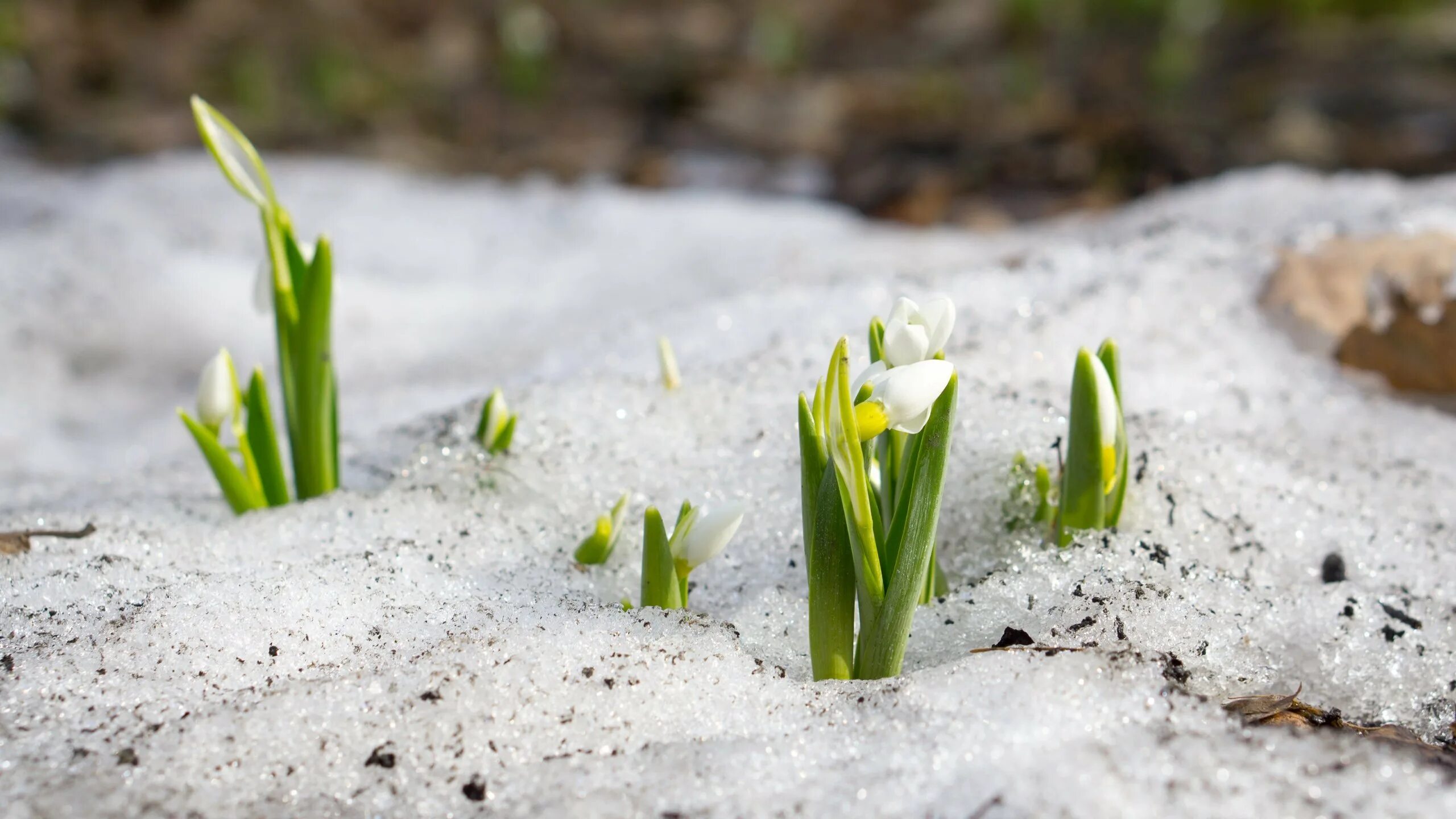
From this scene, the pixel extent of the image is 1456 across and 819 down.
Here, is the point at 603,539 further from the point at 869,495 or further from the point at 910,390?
the point at 910,390

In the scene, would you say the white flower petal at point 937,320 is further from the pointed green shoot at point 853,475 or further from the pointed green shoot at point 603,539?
the pointed green shoot at point 603,539

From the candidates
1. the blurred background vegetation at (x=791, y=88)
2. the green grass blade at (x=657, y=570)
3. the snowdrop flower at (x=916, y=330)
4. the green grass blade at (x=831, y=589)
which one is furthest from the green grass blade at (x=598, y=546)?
the blurred background vegetation at (x=791, y=88)

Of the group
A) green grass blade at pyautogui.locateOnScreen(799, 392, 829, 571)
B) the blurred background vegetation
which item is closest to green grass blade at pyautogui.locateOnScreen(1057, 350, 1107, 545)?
green grass blade at pyautogui.locateOnScreen(799, 392, 829, 571)

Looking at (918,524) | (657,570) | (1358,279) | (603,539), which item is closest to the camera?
(918,524)

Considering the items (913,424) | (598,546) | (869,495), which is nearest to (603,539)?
(598,546)

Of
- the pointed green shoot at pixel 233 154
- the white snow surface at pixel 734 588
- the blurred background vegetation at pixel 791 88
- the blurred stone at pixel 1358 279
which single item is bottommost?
the white snow surface at pixel 734 588

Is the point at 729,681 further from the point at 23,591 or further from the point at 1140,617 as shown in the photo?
the point at 23,591
